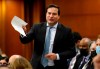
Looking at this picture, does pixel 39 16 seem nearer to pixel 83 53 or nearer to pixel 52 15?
pixel 83 53

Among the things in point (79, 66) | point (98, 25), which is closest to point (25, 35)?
point (79, 66)

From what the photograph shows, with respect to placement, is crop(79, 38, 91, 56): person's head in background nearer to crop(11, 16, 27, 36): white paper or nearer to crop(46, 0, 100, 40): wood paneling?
crop(11, 16, 27, 36): white paper

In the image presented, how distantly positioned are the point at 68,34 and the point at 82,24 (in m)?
3.46

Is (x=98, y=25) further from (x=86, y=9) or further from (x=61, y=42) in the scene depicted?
(x=61, y=42)

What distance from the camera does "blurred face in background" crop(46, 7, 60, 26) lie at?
11.3ft

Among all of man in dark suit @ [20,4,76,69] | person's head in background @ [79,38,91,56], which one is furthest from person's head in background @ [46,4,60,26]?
person's head in background @ [79,38,91,56]

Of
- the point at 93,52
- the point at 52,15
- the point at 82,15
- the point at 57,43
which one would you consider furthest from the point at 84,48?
the point at 82,15

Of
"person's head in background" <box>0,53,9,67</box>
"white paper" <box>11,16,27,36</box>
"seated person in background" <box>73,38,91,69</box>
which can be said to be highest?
"white paper" <box>11,16,27,36</box>

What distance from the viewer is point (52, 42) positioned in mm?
3449

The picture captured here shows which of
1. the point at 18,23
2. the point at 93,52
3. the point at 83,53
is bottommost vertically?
the point at 83,53

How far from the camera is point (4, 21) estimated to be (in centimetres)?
740

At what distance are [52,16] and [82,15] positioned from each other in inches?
142

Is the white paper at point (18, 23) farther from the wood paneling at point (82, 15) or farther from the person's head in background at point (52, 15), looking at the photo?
the wood paneling at point (82, 15)

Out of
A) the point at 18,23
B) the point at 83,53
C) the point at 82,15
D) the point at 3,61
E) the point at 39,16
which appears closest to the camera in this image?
the point at 3,61
